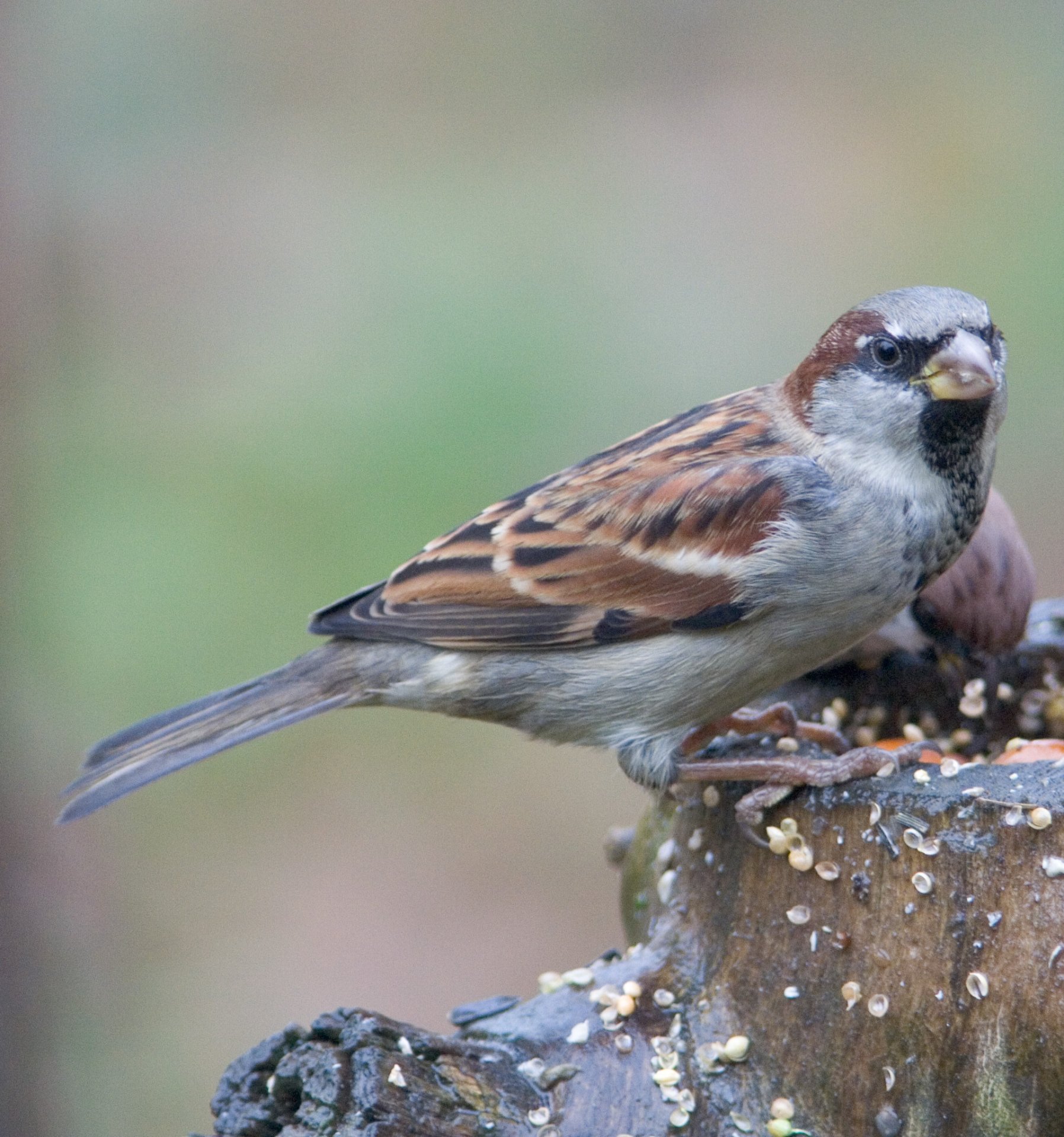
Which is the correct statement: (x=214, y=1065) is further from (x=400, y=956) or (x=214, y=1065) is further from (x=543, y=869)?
(x=543, y=869)

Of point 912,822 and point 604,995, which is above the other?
point 912,822

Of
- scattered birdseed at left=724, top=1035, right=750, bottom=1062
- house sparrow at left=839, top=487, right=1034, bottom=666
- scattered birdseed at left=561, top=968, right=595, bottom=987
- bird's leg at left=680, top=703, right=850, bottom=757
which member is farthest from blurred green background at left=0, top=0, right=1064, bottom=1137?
house sparrow at left=839, top=487, right=1034, bottom=666

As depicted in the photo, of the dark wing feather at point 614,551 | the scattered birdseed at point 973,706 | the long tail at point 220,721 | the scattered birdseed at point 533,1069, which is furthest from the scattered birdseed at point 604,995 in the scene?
the scattered birdseed at point 973,706

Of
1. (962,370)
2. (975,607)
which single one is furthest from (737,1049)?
(962,370)

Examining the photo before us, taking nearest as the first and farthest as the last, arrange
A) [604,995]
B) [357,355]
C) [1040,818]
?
[1040,818] < [604,995] < [357,355]

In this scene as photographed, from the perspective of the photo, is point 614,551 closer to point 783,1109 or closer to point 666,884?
point 666,884

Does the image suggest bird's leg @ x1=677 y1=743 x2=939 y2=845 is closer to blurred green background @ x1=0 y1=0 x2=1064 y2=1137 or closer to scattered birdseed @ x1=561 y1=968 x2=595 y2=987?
scattered birdseed @ x1=561 y1=968 x2=595 y2=987
